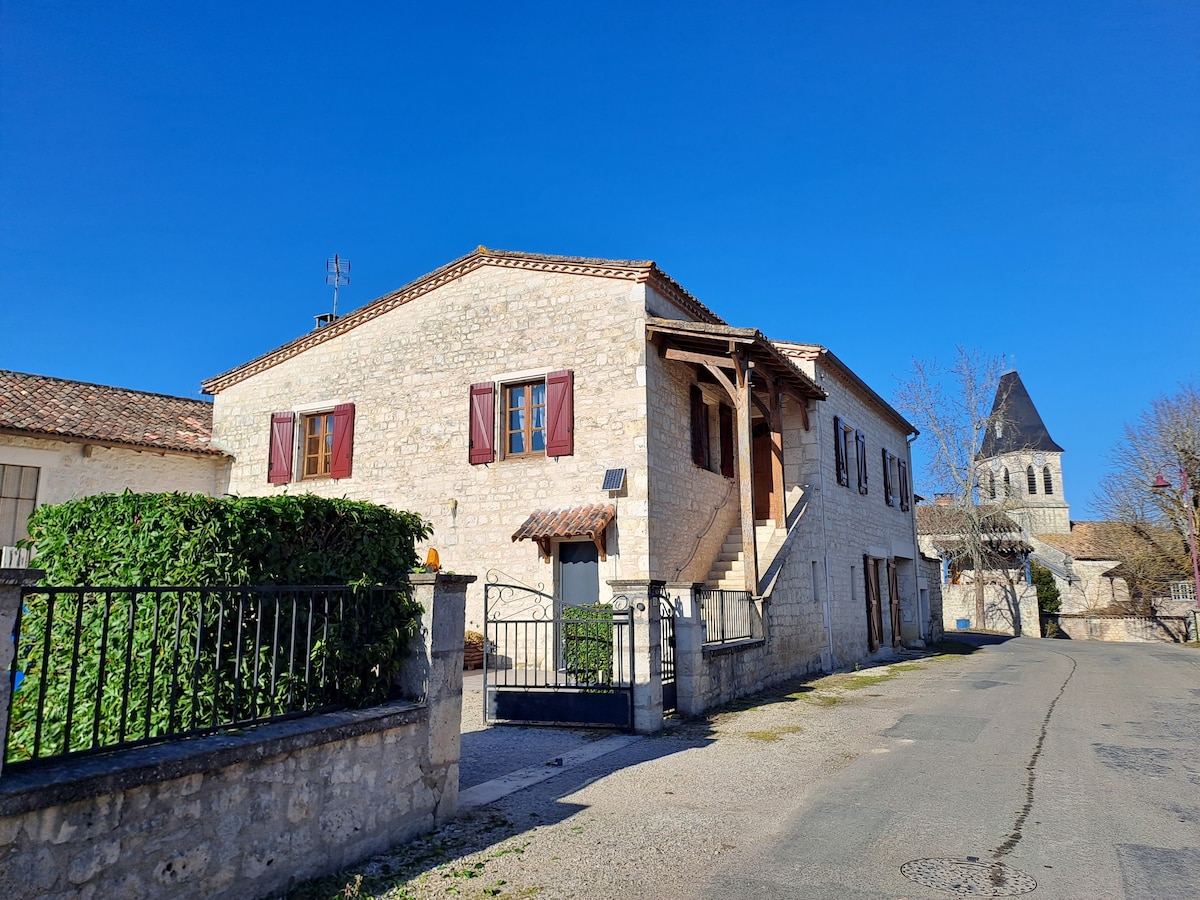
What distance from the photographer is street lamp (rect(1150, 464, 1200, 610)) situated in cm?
2558

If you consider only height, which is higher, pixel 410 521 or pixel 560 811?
pixel 410 521

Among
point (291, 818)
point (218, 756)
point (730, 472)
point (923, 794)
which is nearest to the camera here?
point (218, 756)

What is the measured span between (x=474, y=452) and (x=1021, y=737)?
899 cm

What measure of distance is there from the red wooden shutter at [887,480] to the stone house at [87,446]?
53.1 feet

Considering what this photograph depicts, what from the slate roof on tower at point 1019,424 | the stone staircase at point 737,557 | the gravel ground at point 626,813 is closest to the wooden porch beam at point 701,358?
the stone staircase at point 737,557

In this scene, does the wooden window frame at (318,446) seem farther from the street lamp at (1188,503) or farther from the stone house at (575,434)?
the street lamp at (1188,503)

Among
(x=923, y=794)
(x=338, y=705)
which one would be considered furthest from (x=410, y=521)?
(x=923, y=794)

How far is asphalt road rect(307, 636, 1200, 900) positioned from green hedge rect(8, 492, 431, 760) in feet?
3.86

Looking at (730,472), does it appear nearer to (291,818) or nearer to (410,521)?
(410,521)

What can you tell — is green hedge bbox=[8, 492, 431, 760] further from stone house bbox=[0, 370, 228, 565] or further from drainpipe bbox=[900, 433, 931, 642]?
drainpipe bbox=[900, 433, 931, 642]

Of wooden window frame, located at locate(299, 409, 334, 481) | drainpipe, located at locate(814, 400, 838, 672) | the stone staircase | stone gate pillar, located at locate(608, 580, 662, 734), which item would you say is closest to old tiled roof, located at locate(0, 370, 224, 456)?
wooden window frame, located at locate(299, 409, 334, 481)

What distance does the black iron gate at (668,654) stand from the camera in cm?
883

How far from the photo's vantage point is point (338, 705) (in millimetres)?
4512

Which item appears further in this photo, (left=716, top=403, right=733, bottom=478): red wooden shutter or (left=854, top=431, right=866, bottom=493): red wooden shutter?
(left=854, top=431, right=866, bottom=493): red wooden shutter
